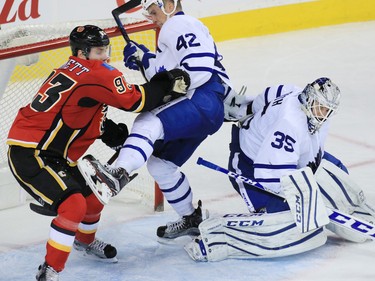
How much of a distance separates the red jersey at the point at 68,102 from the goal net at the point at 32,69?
581 millimetres

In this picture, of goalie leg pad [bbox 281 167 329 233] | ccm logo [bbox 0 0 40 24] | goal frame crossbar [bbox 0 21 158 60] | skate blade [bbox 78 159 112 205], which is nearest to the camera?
skate blade [bbox 78 159 112 205]

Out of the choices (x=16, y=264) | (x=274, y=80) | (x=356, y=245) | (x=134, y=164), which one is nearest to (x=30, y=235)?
(x=16, y=264)

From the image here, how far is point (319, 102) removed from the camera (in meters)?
3.62

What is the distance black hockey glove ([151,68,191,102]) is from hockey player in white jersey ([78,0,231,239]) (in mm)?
73

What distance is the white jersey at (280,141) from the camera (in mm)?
3596

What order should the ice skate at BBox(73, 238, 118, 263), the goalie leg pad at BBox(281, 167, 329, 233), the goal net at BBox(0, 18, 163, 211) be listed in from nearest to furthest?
the goalie leg pad at BBox(281, 167, 329, 233) < the ice skate at BBox(73, 238, 118, 263) < the goal net at BBox(0, 18, 163, 211)

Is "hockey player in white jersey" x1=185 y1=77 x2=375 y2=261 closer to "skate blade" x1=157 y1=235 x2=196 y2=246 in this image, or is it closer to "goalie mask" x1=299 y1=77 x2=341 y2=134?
"goalie mask" x1=299 y1=77 x2=341 y2=134

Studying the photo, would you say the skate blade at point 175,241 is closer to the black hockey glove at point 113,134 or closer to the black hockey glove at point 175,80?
the black hockey glove at point 113,134

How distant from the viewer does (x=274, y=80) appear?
616 cm

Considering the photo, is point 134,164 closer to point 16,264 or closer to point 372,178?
point 16,264

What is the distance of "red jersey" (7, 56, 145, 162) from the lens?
11.0 feet

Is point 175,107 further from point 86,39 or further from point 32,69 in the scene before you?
point 32,69

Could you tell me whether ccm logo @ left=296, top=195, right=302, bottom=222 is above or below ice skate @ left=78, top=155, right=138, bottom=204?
below

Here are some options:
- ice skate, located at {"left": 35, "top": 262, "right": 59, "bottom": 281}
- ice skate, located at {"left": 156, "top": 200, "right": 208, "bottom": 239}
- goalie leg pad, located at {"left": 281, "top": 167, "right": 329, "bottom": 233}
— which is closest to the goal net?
ice skate, located at {"left": 156, "top": 200, "right": 208, "bottom": 239}
